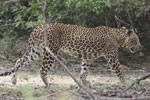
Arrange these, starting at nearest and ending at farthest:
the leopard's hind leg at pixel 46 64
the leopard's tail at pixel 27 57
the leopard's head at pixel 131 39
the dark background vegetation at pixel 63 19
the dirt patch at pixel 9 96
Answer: the dirt patch at pixel 9 96 → the leopard's hind leg at pixel 46 64 → the leopard's tail at pixel 27 57 → the leopard's head at pixel 131 39 → the dark background vegetation at pixel 63 19

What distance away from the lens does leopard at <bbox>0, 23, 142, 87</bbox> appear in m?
7.84

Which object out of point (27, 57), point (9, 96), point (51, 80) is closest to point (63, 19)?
point (51, 80)

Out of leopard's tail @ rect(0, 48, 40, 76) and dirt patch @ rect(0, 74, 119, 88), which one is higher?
leopard's tail @ rect(0, 48, 40, 76)

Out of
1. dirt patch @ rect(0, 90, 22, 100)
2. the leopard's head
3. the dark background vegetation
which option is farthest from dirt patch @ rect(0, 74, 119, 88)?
the dark background vegetation

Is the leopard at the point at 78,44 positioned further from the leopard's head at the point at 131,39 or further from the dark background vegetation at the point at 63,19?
the dark background vegetation at the point at 63,19

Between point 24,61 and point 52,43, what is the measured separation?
0.83m

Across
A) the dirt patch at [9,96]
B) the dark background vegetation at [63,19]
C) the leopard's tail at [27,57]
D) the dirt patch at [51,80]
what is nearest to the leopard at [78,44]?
the leopard's tail at [27,57]

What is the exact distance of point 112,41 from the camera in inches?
352

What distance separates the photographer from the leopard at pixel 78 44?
7.84 meters

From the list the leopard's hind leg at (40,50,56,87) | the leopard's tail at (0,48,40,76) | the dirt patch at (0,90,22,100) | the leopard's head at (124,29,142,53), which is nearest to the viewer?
the dirt patch at (0,90,22,100)

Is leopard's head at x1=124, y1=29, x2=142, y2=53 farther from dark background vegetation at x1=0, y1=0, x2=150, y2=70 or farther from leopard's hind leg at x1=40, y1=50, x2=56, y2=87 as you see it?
leopard's hind leg at x1=40, y1=50, x2=56, y2=87

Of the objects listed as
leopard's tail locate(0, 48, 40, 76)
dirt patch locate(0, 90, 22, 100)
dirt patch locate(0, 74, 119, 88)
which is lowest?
dirt patch locate(0, 74, 119, 88)

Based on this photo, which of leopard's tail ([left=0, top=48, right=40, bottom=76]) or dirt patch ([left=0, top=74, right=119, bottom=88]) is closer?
dirt patch ([left=0, top=74, right=119, bottom=88])

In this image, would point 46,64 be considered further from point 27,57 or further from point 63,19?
point 63,19
